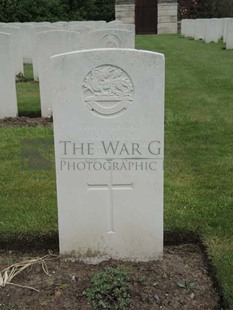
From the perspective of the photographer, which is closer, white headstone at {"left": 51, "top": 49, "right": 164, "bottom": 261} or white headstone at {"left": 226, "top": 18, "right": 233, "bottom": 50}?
white headstone at {"left": 51, "top": 49, "right": 164, "bottom": 261}

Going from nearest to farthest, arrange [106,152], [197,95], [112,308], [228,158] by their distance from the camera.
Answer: [112,308] < [106,152] < [228,158] < [197,95]

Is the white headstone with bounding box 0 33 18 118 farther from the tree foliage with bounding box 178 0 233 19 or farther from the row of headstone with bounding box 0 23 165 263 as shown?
the tree foliage with bounding box 178 0 233 19

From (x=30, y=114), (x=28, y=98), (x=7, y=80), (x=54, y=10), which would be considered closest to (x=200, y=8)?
(x=54, y=10)

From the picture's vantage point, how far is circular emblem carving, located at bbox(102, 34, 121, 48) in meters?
9.70

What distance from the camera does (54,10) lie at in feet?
94.4

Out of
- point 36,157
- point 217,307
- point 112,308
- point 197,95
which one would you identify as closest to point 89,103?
point 112,308

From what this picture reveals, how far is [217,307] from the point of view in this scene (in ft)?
10.3

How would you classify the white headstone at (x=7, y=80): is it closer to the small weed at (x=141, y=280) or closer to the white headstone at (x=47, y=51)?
the white headstone at (x=47, y=51)

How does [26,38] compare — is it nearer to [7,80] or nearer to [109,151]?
[7,80]

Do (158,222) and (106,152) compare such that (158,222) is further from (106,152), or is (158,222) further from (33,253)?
Answer: (33,253)

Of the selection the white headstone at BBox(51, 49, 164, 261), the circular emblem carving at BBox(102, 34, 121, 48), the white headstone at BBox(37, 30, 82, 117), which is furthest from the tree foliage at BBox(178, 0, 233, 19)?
the white headstone at BBox(51, 49, 164, 261)

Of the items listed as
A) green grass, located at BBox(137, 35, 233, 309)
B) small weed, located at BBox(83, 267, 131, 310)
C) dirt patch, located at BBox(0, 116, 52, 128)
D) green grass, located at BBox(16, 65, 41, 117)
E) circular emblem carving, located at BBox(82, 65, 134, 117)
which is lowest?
green grass, located at BBox(16, 65, 41, 117)

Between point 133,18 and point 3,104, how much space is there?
24730 millimetres

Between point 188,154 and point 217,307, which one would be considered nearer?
point 217,307
